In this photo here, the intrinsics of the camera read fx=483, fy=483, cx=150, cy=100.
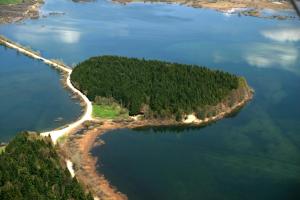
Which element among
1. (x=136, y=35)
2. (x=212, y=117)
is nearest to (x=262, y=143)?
(x=212, y=117)

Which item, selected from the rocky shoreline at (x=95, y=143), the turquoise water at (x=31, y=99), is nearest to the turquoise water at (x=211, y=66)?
the rocky shoreline at (x=95, y=143)

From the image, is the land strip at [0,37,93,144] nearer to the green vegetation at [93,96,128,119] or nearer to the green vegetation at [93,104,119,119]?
the green vegetation at [93,104,119,119]

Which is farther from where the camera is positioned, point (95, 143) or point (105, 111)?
point (105, 111)

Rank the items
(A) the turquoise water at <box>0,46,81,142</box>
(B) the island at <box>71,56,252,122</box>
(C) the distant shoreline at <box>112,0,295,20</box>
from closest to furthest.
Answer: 1. (A) the turquoise water at <box>0,46,81,142</box>
2. (B) the island at <box>71,56,252,122</box>
3. (C) the distant shoreline at <box>112,0,295,20</box>

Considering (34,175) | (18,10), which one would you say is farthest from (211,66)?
(18,10)

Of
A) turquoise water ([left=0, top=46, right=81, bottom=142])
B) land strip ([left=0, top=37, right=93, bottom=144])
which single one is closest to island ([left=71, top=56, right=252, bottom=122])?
land strip ([left=0, top=37, right=93, bottom=144])

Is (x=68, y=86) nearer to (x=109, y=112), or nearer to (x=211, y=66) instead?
(x=109, y=112)

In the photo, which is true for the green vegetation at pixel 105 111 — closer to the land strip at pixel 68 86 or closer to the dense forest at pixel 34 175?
the land strip at pixel 68 86
